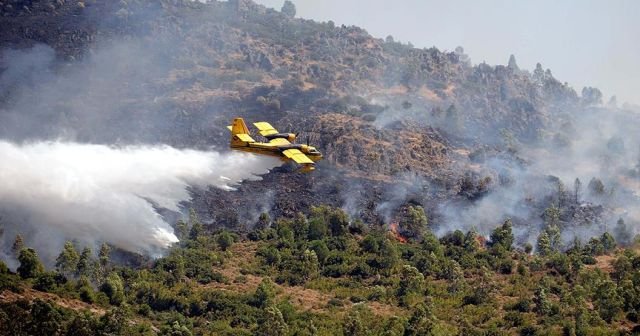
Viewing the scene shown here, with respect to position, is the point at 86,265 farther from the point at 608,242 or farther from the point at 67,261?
the point at 608,242

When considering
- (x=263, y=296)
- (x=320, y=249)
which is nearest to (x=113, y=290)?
(x=263, y=296)

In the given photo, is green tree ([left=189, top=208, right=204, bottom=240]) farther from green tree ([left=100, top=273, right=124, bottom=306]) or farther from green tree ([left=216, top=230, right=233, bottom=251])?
green tree ([left=100, top=273, right=124, bottom=306])

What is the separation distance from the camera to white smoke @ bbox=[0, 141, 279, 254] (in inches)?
4225

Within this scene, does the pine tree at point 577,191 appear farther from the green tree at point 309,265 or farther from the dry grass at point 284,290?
the dry grass at point 284,290

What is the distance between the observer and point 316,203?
431ft

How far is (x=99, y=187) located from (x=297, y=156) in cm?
3319

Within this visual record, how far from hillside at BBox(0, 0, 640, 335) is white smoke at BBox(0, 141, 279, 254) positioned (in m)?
2.18

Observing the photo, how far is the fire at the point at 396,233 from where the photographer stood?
125m

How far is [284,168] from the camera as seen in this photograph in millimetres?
141125

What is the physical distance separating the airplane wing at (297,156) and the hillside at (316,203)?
15.0 m

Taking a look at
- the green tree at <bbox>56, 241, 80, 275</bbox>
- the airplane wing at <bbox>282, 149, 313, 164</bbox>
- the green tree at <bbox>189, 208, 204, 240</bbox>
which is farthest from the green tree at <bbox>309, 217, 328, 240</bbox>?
the green tree at <bbox>56, 241, 80, 275</bbox>

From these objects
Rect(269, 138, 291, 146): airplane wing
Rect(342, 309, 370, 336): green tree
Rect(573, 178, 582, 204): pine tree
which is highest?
Rect(269, 138, 291, 146): airplane wing

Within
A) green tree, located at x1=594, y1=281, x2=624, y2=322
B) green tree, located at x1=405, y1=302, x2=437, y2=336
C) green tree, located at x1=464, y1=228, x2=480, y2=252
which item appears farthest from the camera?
green tree, located at x1=464, y1=228, x2=480, y2=252

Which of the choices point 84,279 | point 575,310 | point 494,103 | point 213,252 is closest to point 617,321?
point 575,310
